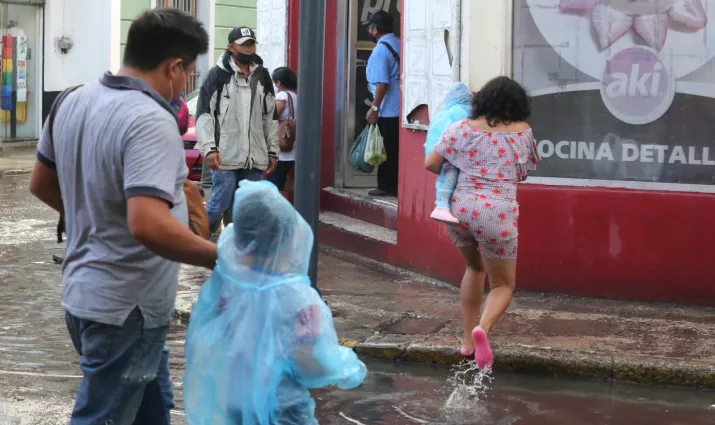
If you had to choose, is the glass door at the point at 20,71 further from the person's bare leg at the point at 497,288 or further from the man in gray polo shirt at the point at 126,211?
the man in gray polo shirt at the point at 126,211

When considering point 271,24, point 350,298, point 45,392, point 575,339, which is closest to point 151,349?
point 45,392

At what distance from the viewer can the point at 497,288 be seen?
6.73 m

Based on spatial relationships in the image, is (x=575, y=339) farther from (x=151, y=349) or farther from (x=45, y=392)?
(x=151, y=349)

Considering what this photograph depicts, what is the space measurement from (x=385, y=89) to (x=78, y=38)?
1394cm

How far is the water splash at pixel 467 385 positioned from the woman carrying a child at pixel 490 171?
0.17 metres

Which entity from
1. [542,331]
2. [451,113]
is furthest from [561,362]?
[451,113]

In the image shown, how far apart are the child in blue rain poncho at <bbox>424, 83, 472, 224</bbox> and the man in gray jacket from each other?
102 inches

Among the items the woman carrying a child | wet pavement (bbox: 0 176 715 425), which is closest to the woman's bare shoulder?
the woman carrying a child

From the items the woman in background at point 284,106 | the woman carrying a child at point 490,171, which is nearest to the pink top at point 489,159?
the woman carrying a child at point 490,171

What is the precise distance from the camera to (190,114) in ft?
50.0

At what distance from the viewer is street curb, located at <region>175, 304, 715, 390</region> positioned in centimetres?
650

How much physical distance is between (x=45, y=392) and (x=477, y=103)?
2.75 metres

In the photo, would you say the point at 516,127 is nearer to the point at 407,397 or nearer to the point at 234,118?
the point at 407,397

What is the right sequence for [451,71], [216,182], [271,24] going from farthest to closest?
1. [271,24]
2. [216,182]
3. [451,71]
